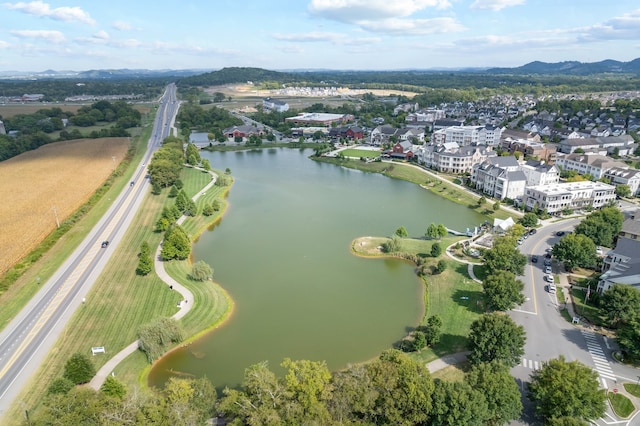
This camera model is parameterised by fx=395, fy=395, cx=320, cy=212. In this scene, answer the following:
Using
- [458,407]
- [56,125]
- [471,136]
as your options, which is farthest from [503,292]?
[56,125]

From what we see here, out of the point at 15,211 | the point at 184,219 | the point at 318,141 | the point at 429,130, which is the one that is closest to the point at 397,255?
the point at 184,219

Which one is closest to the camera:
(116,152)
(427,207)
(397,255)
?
(397,255)

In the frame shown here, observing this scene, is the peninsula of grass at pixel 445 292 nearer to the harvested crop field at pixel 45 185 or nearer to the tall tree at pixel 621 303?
the tall tree at pixel 621 303

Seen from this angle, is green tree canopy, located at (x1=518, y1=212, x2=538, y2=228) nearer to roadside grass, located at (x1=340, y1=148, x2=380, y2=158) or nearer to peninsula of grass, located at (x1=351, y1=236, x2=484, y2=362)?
peninsula of grass, located at (x1=351, y1=236, x2=484, y2=362)

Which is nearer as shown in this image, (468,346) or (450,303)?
(468,346)

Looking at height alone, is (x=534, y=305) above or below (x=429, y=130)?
below

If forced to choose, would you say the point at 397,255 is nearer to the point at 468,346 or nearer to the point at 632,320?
the point at 468,346

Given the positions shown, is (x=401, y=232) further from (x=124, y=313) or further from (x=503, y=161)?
(x=503, y=161)
